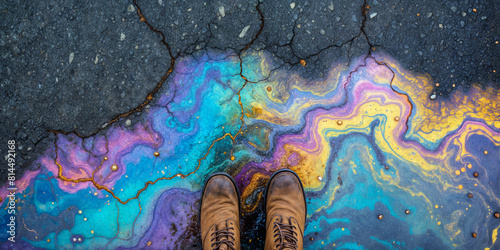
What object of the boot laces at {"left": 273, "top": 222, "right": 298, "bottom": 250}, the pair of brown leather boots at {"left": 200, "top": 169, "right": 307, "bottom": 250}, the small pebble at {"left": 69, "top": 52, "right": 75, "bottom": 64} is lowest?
the boot laces at {"left": 273, "top": 222, "right": 298, "bottom": 250}

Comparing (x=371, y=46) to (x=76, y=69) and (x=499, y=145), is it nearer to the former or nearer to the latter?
(x=499, y=145)

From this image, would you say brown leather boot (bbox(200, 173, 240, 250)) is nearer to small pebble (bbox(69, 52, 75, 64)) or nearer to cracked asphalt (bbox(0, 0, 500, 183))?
cracked asphalt (bbox(0, 0, 500, 183))

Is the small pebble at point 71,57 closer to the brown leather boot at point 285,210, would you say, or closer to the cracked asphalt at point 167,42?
the cracked asphalt at point 167,42

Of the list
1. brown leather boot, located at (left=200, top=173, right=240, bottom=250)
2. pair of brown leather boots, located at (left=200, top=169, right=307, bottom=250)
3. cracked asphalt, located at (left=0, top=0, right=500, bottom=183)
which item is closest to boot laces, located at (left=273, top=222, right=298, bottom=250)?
pair of brown leather boots, located at (left=200, top=169, right=307, bottom=250)

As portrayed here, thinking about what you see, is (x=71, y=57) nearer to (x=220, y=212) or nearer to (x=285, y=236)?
(x=220, y=212)

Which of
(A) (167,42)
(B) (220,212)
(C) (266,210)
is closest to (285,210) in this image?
(C) (266,210)

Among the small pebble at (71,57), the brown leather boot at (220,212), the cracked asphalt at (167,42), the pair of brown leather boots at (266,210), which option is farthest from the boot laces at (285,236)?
the small pebble at (71,57)
